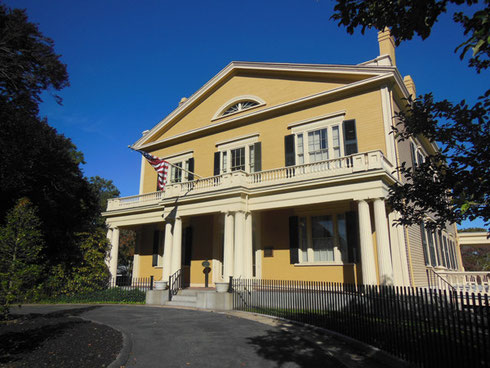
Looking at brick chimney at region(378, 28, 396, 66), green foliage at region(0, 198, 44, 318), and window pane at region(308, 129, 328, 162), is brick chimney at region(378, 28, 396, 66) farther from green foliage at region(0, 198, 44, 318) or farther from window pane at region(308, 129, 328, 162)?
green foliage at region(0, 198, 44, 318)

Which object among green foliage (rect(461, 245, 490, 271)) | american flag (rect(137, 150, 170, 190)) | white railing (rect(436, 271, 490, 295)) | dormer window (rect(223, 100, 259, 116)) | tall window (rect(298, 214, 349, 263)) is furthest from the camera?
green foliage (rect(461, 245, 490, 271))

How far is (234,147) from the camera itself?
20.3m

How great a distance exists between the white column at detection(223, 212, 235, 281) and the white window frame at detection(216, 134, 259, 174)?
13.1 feet

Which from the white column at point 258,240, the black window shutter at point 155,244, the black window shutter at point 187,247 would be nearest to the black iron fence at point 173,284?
the black window shutter at point 187,247

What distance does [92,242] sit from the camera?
20.0 meters

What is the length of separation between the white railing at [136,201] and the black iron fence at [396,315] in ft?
30.9

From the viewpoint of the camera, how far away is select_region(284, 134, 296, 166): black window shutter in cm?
1750

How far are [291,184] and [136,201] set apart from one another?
11263mm

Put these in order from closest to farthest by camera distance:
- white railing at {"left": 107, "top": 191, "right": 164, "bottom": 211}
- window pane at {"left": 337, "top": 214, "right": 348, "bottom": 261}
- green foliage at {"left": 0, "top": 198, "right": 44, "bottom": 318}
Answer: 1. green foliage at {"left": 0, "top": 198, "right": 44, "bottom": 318}
2. window pane at {"left": 337, "top": 214, "right": 348, "bottom": 261}
3. white railing at {"left": 107, "top": 191, "right": 164, "bottom": 211}

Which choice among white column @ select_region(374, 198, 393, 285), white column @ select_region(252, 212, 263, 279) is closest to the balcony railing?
white column @ select_region(374, 198, 393, 285)

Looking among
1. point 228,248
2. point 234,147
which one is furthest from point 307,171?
point 234,147

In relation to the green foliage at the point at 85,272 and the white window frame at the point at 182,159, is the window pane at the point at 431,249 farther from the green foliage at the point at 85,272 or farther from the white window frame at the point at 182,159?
the green foliage at the point at 85,272

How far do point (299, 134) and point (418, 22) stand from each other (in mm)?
13230

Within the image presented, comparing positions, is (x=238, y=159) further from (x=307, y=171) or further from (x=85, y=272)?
(x=85, y=272)
